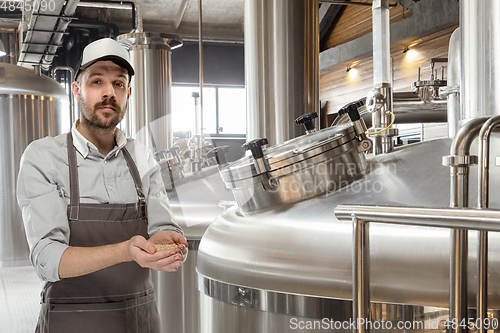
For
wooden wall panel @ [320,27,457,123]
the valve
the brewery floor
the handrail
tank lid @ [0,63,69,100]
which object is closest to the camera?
the handrail

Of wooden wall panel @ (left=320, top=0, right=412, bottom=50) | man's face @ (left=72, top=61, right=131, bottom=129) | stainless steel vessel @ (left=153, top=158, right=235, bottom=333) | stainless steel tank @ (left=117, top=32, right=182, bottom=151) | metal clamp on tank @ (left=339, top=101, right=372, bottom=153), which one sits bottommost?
stainless steel vessel @ (left=153, top=158, right=235, bottom=333)

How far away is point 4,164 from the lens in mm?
5512

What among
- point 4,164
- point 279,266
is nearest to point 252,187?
point 279,266

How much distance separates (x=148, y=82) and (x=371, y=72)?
3919mm

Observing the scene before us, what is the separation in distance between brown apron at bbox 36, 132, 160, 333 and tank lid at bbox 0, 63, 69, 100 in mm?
4711

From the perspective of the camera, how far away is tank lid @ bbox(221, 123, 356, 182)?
1.50 m

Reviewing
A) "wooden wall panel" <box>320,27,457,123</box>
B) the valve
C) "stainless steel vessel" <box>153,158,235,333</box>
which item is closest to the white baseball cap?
the valve

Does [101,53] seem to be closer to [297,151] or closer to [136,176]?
[136,176]

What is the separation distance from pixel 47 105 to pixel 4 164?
820 mm

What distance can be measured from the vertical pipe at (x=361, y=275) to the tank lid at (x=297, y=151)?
57 centimetres

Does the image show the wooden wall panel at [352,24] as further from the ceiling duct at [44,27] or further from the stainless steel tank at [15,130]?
the stainless steel tank at [15,130]

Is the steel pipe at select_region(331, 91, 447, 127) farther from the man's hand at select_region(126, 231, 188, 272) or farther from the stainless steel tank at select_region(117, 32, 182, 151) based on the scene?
the man's hand at select_region(126, 231, 188, 272)

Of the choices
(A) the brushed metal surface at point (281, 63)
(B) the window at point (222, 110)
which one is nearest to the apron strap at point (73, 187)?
(A) the brushed metal surface at point (281, 63)

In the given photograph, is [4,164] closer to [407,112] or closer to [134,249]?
[407,112]
